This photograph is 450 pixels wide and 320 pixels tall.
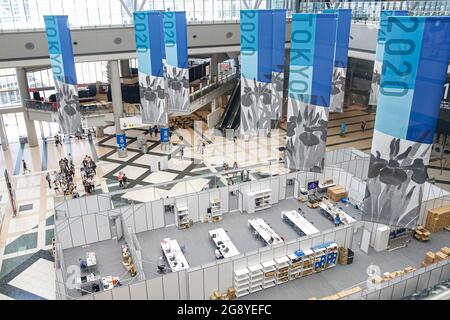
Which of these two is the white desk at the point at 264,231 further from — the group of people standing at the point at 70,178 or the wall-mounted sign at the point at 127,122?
the wall-mounted sign at the point at 127,122

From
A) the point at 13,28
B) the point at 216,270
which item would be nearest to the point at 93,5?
the point at 13,28

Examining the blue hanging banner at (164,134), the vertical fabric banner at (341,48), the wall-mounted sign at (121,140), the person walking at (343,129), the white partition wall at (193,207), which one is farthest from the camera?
the person walking at (343,129)

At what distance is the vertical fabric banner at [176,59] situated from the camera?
59.2 feet

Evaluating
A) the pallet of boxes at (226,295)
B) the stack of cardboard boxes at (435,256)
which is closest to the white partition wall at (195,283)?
the pallet of boxes at (226,295)

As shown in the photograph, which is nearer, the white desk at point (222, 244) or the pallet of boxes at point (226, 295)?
the pallet of boxes at point (226, 295)

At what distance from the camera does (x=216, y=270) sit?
13203 mm

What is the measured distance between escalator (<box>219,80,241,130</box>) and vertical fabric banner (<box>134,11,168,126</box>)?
49.4ft

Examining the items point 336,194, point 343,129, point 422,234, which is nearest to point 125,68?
point 343,129

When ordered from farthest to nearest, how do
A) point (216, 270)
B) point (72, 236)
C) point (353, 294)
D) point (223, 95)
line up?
1. point (223, 95)
2. point (72, 236)
3. point (216, 270)
4. point (353, 294)

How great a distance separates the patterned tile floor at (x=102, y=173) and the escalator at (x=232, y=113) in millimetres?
1858

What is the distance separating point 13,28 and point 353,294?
23156 mm
